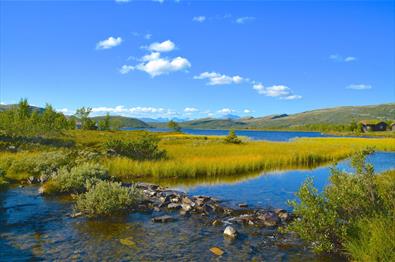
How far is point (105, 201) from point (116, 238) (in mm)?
2996

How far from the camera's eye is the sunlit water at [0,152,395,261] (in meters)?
11.5

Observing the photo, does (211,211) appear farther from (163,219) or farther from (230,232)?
(230,232)

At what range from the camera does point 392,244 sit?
346 inches

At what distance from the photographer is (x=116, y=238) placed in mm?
13117

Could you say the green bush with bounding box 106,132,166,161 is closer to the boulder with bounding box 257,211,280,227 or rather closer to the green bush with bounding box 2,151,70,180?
the green bush with bounding box 2,151,70,180

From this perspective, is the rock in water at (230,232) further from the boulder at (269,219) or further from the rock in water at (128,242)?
the rock in water at (128,242)

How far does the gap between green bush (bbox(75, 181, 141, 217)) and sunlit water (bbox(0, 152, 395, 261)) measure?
639 millimetres

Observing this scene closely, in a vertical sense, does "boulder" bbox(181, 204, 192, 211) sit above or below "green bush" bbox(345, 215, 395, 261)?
below

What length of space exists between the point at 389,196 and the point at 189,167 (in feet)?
65.7

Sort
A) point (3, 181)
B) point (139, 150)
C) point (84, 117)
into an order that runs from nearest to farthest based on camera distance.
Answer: point (3, 181) < point (139, 150) < point (84, 117)

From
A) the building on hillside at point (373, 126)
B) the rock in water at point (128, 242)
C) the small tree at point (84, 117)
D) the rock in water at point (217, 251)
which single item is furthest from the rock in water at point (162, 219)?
the building on hillside at point (373, 126)

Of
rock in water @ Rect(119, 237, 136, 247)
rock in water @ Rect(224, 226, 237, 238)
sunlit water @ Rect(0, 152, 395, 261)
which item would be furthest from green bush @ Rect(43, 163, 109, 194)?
rock in water @ Rect(224, 226, 237, 238)

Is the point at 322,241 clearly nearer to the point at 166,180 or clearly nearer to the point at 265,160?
the point at 166,180

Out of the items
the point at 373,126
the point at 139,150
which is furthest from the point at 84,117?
the point at 373,126
